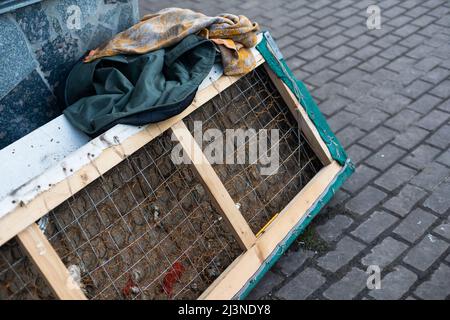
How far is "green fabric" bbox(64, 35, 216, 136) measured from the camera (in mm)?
2783

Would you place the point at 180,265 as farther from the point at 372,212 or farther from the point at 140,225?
the point at 372,212

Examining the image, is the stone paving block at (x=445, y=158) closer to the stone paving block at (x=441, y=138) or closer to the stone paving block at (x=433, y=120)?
the stone paving block at (x=441, y=138)

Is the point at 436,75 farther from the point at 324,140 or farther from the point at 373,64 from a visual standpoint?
the point at 324,140

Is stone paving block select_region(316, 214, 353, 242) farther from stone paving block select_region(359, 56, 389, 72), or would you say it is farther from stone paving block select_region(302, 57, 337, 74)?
stone paving block select_region(359, 56, 389, 72)

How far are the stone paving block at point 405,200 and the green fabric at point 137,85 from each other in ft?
4.86

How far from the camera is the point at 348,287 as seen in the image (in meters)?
3.13

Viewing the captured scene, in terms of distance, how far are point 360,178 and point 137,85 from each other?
171 centimetres

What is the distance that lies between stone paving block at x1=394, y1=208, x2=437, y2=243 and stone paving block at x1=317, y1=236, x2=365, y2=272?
0.27 m

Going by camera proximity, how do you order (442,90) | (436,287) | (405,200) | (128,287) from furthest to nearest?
(442,90)
(405,200)
(436,287)
(128,287)

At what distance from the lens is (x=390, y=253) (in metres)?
3.32

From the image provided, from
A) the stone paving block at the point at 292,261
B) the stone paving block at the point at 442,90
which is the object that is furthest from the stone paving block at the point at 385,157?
the stone paving block at the point at 292,261

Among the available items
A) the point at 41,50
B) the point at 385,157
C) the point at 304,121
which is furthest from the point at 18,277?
the point at 385,157

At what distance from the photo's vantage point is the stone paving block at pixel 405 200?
142 inches
